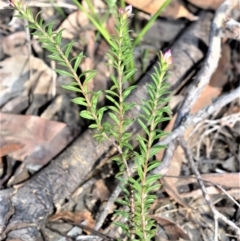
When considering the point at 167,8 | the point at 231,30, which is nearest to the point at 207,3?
the point at 167,8

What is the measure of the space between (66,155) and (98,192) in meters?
0.19

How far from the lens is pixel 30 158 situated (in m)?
2.20

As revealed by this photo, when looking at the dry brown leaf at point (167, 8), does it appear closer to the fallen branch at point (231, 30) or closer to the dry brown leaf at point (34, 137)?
the fallen branch at point (231, 30)

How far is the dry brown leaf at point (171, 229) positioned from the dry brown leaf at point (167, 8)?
3.36 ft

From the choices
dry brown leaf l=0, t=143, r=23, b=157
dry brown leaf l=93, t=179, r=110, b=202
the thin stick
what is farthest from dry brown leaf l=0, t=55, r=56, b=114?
the thin stick

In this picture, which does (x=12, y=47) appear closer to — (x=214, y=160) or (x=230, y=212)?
(x=214, y=160)

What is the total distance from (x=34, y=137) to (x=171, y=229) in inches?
26.8

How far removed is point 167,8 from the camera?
8.52 ft

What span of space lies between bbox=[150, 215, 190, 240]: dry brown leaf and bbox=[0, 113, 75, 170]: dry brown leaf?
51 centimetres

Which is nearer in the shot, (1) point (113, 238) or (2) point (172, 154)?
(1) point (113, 238)

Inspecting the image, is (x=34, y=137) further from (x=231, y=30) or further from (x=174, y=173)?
(x=231, y=30)

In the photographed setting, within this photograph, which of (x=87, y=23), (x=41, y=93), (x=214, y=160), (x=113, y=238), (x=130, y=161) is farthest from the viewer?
(x=87, y=23)

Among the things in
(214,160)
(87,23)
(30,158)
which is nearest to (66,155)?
(30,158)

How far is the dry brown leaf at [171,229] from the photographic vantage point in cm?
200
